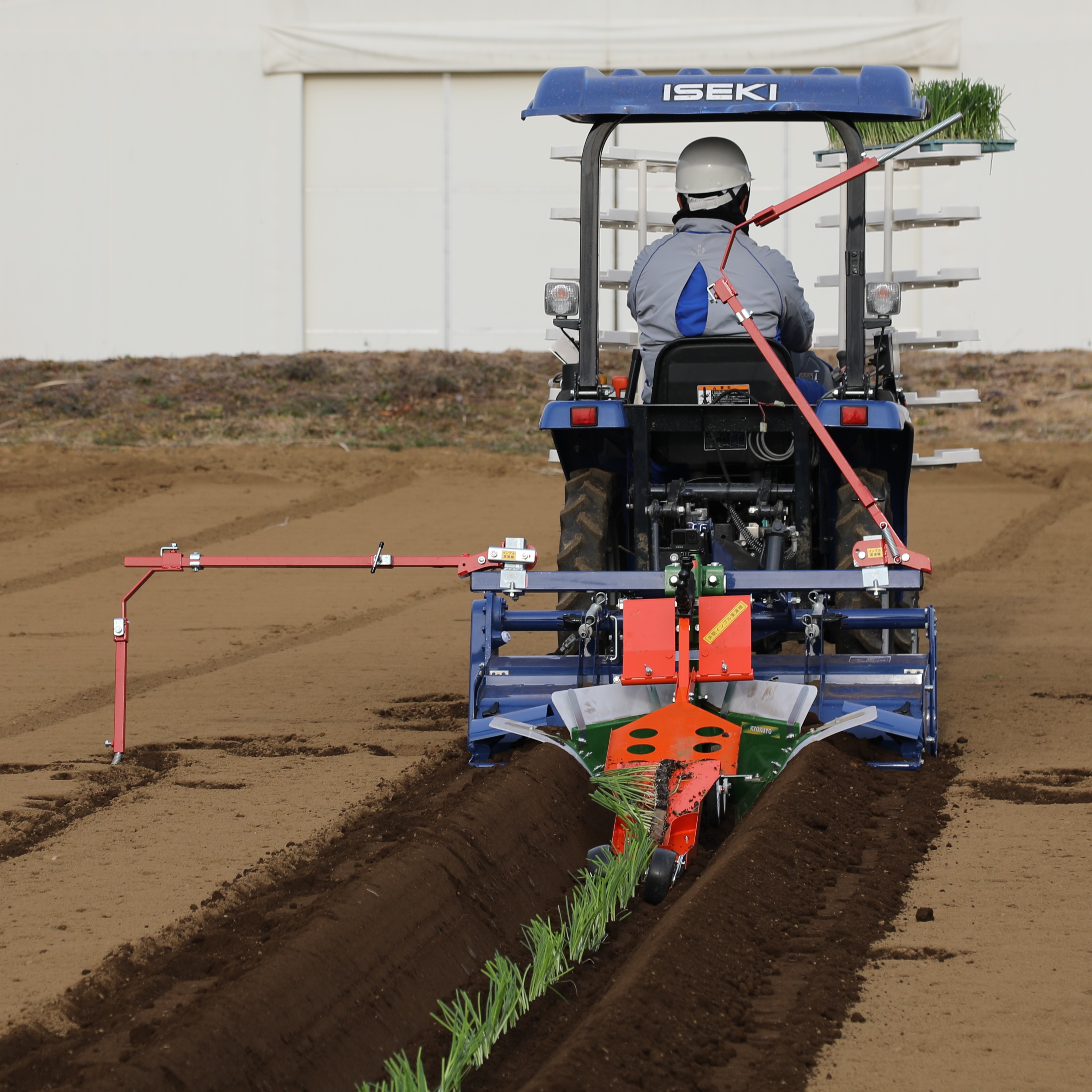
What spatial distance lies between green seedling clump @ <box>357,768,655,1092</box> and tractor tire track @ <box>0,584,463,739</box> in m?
3.02

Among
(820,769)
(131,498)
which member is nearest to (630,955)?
(820,769)

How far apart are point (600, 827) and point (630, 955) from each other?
118cm

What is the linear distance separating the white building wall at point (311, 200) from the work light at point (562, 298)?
457 inches

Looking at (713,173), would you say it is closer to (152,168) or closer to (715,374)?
(715,374)

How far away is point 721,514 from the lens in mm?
6141

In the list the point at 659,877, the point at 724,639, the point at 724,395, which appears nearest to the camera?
the point at 659,877

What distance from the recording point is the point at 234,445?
1575cm

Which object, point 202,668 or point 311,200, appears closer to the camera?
point 202,668

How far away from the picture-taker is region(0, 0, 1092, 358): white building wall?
692 inches

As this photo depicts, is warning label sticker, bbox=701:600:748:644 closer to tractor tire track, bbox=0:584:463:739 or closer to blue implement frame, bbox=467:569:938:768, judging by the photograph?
blue implement frame, bbox=467:569:938:768

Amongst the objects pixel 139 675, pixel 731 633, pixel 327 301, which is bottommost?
pixel 139 675

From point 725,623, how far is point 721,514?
109 centimetres

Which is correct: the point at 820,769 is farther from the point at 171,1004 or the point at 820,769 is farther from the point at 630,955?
the point at 171,1004

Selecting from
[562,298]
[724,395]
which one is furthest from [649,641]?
[562,298]
